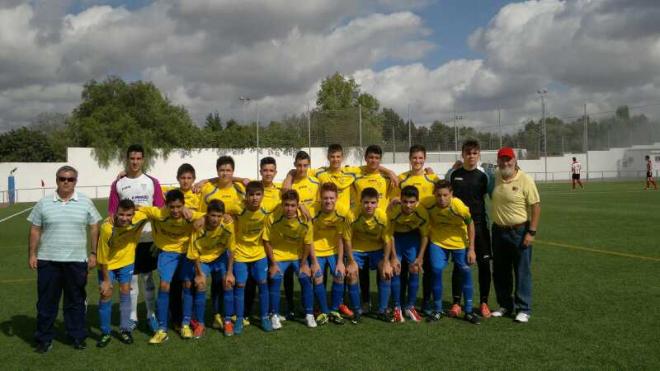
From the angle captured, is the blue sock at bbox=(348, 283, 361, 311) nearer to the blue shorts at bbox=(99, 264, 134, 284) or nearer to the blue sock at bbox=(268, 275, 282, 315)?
the blue sock at bbox=(268, 275, 282, 315)

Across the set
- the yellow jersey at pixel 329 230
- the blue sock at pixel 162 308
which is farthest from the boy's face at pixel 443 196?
the blue sock at pixel 162 308

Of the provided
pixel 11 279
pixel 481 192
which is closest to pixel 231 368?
pixel 481 192

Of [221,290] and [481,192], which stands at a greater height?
[481,192]

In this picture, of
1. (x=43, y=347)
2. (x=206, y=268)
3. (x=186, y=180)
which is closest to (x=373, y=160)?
(x=186, y=180)

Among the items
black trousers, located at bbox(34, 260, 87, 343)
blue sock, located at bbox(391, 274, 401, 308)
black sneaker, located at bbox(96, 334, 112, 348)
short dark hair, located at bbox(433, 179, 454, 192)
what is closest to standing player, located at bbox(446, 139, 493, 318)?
short dark hair, located at bbox(433, 179, 454, 192)

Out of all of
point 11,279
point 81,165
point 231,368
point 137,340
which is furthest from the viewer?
point 81,165

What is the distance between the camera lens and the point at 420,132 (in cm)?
3781

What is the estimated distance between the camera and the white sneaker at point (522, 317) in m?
5.23

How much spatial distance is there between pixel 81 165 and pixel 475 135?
29727 millimetres

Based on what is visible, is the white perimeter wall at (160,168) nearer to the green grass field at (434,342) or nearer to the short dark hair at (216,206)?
the green grass field at (434,342)

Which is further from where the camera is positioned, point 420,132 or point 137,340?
point 420,132

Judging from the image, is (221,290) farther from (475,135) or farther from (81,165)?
(475,135)

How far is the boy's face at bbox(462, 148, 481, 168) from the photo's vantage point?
5.64 metres

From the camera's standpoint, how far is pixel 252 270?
529 centimetres
